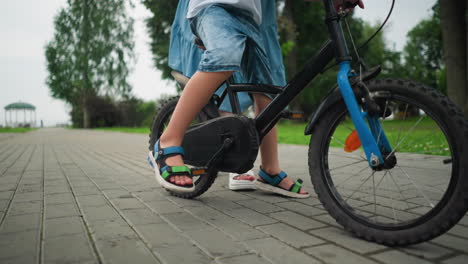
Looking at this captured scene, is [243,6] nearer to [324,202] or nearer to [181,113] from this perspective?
[181,113]

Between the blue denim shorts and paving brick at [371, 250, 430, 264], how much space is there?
124 centimetres

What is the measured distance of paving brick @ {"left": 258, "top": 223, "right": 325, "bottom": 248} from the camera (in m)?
1.63

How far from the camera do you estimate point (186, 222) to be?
6.54 ft

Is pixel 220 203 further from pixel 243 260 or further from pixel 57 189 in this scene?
pixel 57 189

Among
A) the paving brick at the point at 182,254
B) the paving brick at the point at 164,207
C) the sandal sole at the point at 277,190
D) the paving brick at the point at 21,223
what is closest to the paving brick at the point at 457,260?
the paving brick at the point at 182,254

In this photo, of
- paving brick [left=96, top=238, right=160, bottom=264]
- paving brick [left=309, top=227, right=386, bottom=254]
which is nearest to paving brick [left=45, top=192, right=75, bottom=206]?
paving brick [left=96, top=238, right=160, bottom=264]

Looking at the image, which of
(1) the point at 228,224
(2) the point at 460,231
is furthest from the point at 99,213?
(2) the point at 460,231

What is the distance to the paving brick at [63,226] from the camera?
178 cm

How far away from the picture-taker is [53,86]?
35406 millimetres

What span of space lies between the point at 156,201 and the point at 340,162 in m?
2.69

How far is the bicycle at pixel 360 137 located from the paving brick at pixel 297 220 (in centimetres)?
21

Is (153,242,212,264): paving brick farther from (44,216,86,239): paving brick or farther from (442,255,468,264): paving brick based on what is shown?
(442,255,468,264): paving brick

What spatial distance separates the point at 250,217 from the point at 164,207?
626 millimetres

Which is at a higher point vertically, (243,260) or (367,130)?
(367,130)
